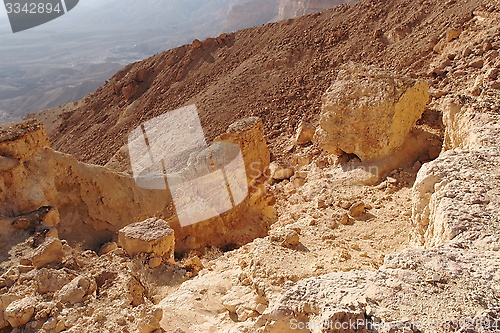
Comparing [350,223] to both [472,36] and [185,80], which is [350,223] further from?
[185,80]

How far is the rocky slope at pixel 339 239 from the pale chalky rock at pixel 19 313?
0.4 inches

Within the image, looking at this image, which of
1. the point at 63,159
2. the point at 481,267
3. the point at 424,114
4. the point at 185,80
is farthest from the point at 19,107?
the point at 481,267

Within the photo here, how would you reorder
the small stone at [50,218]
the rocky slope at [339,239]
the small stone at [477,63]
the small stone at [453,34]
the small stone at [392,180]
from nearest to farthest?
the rocky slope at [339,239] → the small stone at [392,180] → the small stone at [50,218] → the small stone at [477,63] → the small stone at [453,34]

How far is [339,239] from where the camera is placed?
4.95 m

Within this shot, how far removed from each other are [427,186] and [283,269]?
1.59 m

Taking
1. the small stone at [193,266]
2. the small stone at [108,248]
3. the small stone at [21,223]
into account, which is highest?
the small stone at [21,223]

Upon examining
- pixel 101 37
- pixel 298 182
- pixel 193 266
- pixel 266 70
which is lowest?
pixel 193 266

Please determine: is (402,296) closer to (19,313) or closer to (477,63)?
(19,313)

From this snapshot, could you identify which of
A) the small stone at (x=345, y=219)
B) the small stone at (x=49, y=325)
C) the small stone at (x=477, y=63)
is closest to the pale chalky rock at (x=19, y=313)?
the small stone at (x=49, y=325)

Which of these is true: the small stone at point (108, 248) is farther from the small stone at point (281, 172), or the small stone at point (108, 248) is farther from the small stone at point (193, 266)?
the small stone at point (281, 172)

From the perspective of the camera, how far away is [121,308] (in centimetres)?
411

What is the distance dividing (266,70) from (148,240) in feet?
37.2

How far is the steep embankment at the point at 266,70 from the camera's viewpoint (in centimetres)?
1209

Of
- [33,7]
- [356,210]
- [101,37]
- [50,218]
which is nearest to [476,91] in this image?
[356,210]
